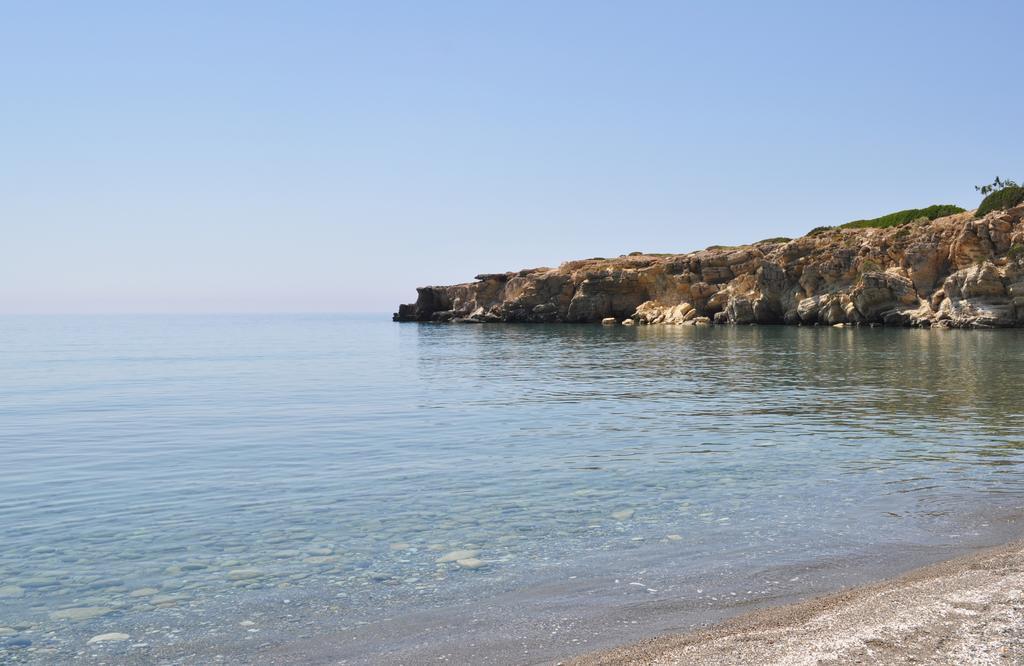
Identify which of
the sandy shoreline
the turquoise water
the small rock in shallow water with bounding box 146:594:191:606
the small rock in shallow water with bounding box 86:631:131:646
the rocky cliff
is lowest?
the turquoise water

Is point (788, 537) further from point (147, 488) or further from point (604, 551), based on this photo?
point (147, 488)

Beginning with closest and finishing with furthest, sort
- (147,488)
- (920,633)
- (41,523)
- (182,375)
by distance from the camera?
(920,633), (41,523), (147,488), (182,375)

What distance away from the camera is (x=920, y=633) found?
682 centimetres

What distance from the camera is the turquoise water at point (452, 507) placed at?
8.55 meters

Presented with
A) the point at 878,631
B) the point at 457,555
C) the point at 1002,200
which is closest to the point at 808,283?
the point at 1002,200

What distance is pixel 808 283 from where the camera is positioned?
91.9m

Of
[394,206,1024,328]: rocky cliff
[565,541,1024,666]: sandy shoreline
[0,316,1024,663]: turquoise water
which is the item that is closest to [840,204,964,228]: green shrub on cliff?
[394,206,1024,328]: rocky cliff

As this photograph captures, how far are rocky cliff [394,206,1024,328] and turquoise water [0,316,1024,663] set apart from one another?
49521mm

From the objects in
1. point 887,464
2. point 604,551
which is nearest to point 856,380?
point 887,464

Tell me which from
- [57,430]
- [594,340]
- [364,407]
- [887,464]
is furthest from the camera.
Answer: [594,340]

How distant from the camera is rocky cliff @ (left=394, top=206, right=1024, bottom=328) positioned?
75.5m

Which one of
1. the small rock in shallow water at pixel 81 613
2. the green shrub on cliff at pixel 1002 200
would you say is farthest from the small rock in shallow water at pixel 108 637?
the green shrub on cliff at pixel 1002 200

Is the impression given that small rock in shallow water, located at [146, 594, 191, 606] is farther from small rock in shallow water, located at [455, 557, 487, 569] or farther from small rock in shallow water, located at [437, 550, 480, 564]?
small rock in shallow water, located at [455, 557, 487, 569]

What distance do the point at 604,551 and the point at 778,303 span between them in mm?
91557
